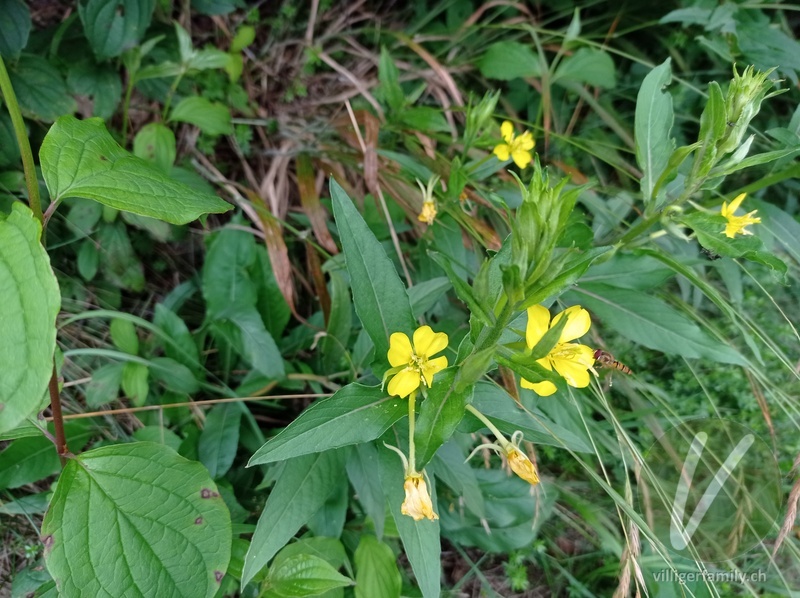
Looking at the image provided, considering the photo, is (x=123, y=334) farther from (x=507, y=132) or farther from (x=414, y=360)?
(x=507, y=132)

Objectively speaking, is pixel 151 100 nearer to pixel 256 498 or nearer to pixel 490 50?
pixel 490 50

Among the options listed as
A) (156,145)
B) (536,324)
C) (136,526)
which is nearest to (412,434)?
(536,324)

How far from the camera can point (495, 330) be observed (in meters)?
0.88

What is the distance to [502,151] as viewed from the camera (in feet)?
5.40

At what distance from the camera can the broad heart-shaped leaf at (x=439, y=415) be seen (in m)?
0.91

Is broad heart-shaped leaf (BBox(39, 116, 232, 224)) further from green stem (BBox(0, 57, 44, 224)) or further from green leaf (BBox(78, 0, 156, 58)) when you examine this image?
green leaf (BBox(78, 0, 156, 58))

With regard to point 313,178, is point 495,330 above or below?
above

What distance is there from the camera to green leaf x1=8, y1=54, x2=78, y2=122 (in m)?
1.64

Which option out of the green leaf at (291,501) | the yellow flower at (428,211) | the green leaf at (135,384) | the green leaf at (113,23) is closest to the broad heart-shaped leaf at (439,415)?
the green leaf at (291,501)

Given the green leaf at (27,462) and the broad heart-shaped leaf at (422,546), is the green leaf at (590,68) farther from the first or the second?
the green leaf at (27,462)

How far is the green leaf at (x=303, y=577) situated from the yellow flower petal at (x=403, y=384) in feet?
1.79

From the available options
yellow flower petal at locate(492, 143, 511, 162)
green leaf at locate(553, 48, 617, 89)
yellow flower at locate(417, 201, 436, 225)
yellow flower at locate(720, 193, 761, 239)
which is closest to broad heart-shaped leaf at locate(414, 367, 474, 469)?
yellow flower at locate(417, 201, 436, 225)

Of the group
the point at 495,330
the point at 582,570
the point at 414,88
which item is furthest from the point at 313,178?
the point at 582,570

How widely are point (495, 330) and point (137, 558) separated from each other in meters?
0.77
